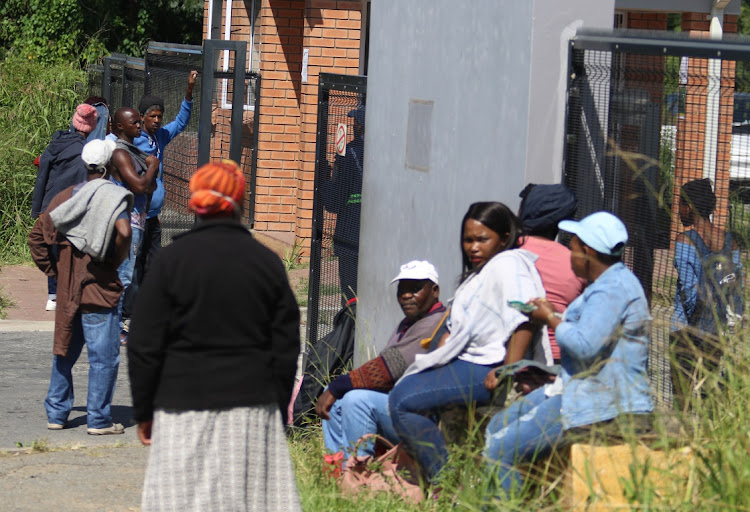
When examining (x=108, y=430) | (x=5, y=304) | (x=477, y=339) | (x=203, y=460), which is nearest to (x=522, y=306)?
(x=477, y=339)

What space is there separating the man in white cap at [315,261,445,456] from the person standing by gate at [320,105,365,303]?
2.09 metres

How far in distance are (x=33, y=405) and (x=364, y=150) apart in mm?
2811

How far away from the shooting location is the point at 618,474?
397cm

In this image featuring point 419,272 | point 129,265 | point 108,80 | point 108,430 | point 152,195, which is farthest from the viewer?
point 108,80

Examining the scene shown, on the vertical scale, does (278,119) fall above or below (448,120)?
above

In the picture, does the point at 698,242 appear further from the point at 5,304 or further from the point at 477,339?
the point at 5,304

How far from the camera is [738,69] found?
4617 millimetres

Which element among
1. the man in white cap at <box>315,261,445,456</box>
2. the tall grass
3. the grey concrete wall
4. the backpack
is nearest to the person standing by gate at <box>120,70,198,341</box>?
the grey concrete wall

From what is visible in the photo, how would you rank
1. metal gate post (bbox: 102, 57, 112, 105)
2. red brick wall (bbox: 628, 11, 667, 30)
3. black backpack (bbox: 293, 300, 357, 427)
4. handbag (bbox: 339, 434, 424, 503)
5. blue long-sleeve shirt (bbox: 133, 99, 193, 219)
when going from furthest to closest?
metal gate post (bbox: 102, 57, 112, 105) < red brick wall (bbox: 628, 11, 667, 30) < blue long-sleeve shirt (bbox: 133, 99, 193, 219) < black backpack (bbox: 293, 300, 357, 427) < handbag (bbox: 339, 434, 424, 503)

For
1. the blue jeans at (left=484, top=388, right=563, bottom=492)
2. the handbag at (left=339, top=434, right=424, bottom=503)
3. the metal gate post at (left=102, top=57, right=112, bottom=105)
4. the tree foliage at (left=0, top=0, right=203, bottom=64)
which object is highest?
the tree foliage at (left=0, top=0, right=203, bottom=64)

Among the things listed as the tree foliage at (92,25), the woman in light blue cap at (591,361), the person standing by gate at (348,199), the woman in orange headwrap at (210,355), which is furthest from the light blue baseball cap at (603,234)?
the tree foliage at (92,25)

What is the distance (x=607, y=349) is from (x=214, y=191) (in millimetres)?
1582

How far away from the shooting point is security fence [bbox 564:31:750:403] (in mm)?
4578

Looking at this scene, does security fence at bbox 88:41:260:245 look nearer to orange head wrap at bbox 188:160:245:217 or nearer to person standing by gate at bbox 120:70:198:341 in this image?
person standing by gate at bbox 120:70:198:341
